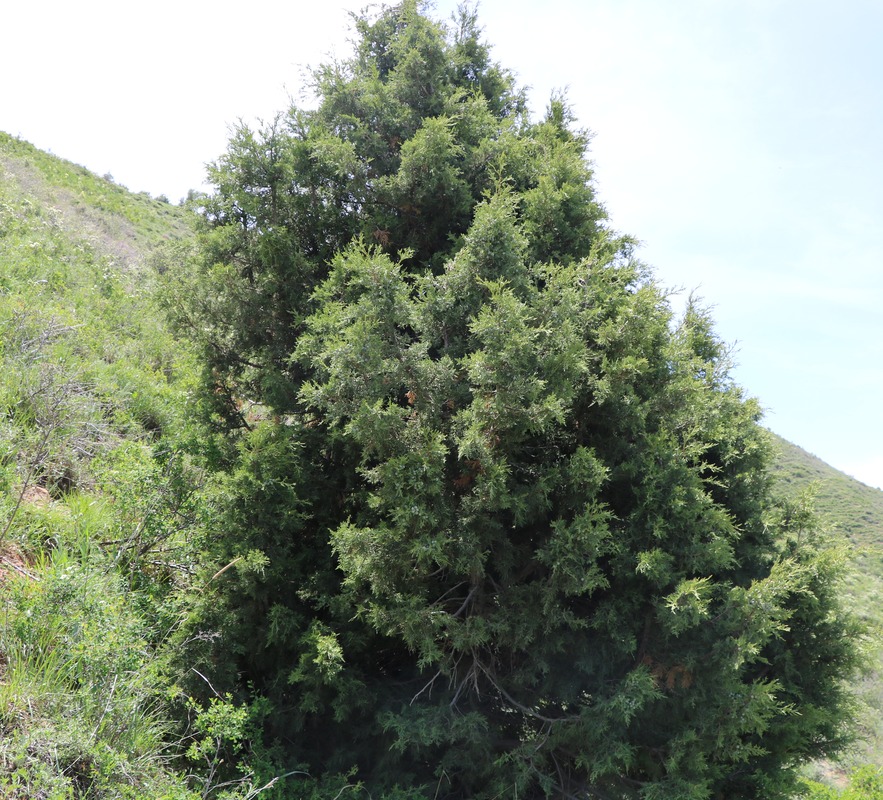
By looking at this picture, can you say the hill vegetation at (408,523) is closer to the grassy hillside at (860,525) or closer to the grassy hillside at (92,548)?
the grassy hillside at (92,548)

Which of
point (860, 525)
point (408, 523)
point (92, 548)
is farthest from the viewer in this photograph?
point (860, 525)

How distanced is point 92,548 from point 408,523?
2.79 metres

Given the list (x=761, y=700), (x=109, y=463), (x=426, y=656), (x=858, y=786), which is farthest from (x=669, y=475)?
(x=858, y=786)

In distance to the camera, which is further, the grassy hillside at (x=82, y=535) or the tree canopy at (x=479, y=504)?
the tree canopy at (x=479, y=504)

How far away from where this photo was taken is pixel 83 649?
3924 mm

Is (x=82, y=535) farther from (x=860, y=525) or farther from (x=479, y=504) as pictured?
(x=860, y=525)

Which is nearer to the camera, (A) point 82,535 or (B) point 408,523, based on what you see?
(B) point 408,523

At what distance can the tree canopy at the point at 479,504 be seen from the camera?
4.80 metres

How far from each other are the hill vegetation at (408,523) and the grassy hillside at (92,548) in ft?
0.11

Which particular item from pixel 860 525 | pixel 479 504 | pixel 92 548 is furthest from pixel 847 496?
pixel 92 548

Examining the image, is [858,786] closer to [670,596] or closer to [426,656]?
[670,596]

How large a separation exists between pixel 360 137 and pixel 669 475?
4812 mm

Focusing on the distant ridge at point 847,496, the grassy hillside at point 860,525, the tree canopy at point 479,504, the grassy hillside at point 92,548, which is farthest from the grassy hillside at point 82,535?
the distant ridge at point 847,496

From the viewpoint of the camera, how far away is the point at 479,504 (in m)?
4.71
